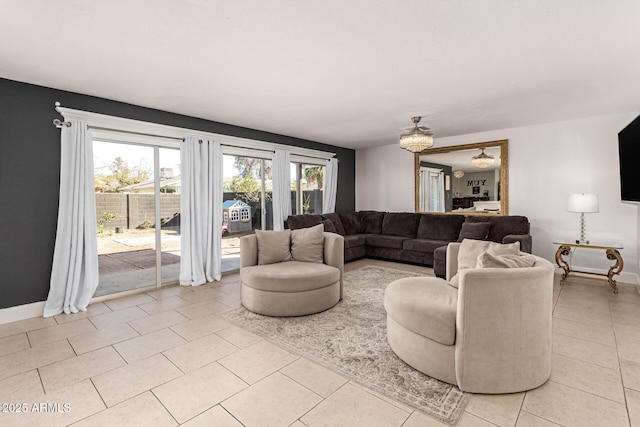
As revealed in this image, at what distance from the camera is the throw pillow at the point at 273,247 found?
362cm

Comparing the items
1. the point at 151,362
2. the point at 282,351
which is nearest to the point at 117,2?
the point at 151,362

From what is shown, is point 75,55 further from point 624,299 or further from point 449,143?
point 624,299

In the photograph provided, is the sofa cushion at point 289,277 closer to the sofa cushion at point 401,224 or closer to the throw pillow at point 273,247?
the throw pillow at point 273,247

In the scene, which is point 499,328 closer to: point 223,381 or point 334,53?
point 223,381

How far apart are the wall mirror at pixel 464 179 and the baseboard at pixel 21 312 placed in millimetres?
6050

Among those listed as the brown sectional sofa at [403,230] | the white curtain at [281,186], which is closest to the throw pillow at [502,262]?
the brown sectional sofa at [403,230]

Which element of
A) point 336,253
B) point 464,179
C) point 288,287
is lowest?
point 288,287

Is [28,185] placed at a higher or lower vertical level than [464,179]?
lower

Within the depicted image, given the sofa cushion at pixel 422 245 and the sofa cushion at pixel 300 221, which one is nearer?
the sofa cushion at pixel 422 245

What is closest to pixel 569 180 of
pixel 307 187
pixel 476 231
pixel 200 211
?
pixel 476 231

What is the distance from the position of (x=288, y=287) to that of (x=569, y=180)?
4647 millimetres

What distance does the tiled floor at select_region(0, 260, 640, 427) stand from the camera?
1713 mm

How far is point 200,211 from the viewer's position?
14.5ft

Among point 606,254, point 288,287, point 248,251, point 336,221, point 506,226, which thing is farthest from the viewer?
point 336,221
